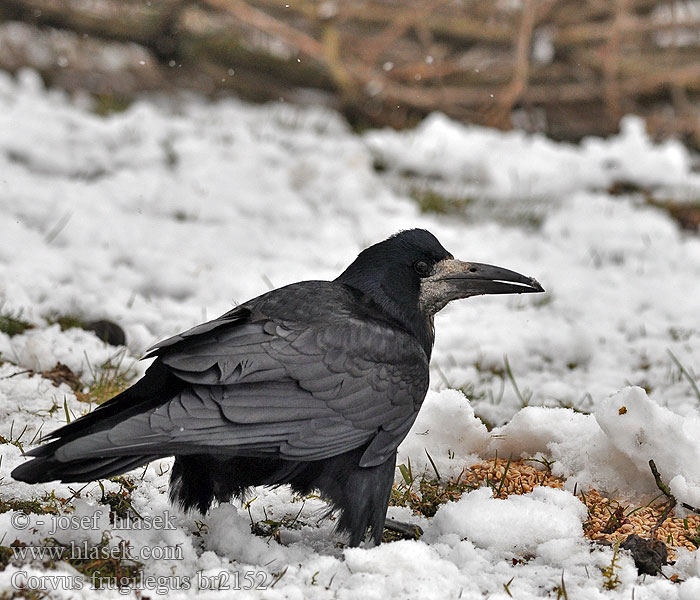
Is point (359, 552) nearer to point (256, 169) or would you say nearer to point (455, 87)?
point (256, 169)

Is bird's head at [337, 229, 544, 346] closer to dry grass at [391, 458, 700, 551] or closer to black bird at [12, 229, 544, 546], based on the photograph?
black bird at [12, 229, 544, 546]

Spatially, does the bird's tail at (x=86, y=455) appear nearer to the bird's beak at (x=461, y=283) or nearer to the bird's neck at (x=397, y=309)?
the bird's neck at (x=397, y=309)

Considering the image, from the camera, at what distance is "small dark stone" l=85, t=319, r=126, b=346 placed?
3.83m

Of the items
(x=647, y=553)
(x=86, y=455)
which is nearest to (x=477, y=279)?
(x=647, y=553)

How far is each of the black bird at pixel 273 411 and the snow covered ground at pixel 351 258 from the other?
0.15 m

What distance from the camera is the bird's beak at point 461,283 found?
3.00 metres

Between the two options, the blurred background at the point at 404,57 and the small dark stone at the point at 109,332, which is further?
the blurred background at the point at 404,57

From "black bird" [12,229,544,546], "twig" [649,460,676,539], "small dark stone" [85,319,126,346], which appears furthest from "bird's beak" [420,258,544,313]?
"small dark stone" [85,319,126,346]

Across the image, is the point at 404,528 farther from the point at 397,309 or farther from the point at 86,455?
the point at 86,455

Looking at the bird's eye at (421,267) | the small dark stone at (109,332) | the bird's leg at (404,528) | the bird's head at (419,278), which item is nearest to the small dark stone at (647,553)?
the bird's leg at (404,528)

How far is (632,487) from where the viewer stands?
281cm

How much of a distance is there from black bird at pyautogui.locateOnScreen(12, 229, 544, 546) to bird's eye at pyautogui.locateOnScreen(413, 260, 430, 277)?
0.25 meters

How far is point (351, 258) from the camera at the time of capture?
5273 millimetres

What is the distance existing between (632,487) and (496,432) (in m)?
0.47
